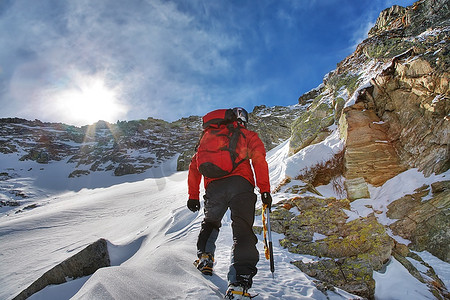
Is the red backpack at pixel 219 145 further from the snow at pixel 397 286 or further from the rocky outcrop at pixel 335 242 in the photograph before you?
the snow at pixel 397 286

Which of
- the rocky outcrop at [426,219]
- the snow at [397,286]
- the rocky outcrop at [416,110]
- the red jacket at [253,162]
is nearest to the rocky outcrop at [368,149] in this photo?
the rocky outcrop at [416,110]

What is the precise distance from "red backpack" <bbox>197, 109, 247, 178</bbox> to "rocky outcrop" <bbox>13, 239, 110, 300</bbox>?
2.89m

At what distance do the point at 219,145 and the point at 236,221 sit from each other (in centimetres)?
101

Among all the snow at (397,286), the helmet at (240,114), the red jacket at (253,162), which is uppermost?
the helmet at (240,114)

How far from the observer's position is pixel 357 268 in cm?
347

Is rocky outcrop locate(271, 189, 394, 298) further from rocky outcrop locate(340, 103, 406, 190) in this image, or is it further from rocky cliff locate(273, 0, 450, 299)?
rocky outcrop locate(340, 103, 406, 190)

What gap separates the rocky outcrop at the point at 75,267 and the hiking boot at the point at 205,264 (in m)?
2.32

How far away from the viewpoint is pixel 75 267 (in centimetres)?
378

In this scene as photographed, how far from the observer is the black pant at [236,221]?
2.41 meters

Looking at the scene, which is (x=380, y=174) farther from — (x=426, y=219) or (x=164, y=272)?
(x=164, y=272)

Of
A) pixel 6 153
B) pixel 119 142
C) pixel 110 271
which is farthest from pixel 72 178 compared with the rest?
pixel 110 271

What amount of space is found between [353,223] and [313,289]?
233 centimetres

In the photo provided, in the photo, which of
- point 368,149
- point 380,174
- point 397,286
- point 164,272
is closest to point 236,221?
point 164,272

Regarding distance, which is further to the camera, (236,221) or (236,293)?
(236,221)
